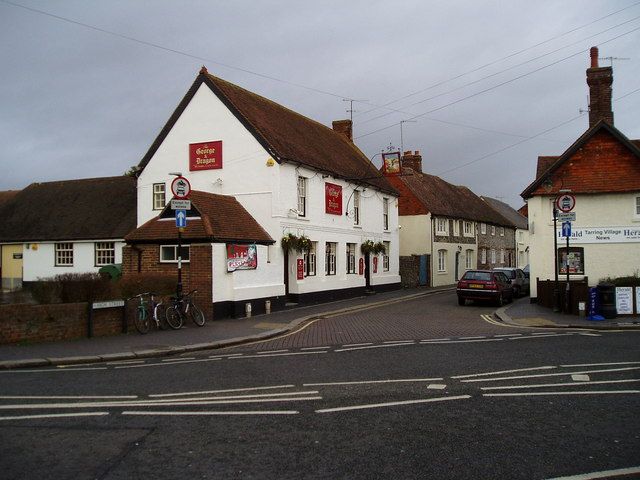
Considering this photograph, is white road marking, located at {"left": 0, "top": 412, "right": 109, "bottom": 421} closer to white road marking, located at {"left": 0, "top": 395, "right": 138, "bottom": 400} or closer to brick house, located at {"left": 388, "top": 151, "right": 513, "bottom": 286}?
white road marking, located at {"left": 0, "top": 395, "right": 138, "bottom": 400}

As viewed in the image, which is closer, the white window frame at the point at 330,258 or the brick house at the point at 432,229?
the white window frame at the point at 330,258

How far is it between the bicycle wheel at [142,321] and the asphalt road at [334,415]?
4.07 m

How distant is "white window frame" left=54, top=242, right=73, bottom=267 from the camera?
33850 mm

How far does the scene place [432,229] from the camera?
141 ft

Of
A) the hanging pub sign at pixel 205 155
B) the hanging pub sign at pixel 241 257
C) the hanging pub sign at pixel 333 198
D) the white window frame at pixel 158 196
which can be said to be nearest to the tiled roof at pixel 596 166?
the hanging pub sign at pixel 333 198

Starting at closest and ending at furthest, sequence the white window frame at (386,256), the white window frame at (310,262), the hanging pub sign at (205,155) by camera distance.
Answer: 1. the hanging pub sign at (205,155)
2. the white window frame at (310,262)
3. the white window frame at (386,256)

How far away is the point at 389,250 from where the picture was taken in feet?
127

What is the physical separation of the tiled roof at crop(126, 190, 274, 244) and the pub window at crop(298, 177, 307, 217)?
3.71 meters

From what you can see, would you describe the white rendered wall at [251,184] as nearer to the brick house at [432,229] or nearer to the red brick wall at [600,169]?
the red brick wall at [600,169]

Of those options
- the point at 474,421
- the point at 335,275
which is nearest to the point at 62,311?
the point at 474,421

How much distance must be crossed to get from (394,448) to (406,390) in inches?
114

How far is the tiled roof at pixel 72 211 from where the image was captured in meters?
33.3

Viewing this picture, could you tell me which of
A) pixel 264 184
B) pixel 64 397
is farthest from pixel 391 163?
pixel 64 397

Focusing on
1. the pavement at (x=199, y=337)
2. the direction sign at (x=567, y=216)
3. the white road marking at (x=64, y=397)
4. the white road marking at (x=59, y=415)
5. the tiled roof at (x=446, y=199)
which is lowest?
the pavement at (x=199, y=337)
